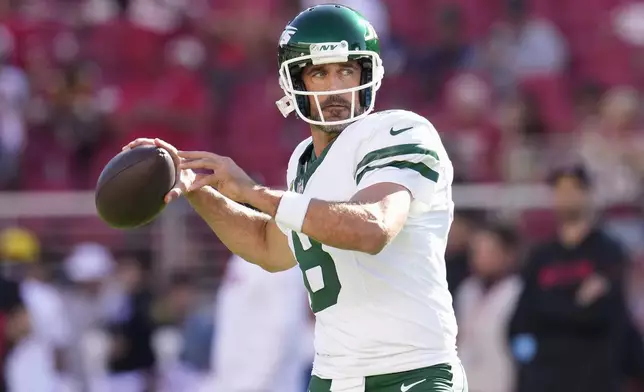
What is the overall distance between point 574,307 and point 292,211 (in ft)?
11.6

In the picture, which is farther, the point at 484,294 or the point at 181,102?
the point at 181,102

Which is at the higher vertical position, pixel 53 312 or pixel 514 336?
pixel 514 336

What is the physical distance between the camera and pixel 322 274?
3.77 meters

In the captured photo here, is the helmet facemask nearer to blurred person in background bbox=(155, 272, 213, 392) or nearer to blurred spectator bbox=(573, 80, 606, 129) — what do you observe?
blurred person in background bbox=(155, 272, 213, 392)

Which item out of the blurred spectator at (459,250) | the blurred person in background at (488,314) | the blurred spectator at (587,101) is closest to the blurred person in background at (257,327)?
the blurred person in background at (488,314)

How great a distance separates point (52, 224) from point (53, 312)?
0.88 metres

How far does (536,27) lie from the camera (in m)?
11.2

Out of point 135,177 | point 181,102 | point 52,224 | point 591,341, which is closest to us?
point 135,177

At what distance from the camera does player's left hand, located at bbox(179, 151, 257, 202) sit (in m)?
3.53

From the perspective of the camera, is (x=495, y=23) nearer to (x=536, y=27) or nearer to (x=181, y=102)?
(x=536, y=27)

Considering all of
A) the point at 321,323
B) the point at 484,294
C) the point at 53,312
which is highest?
the point at 321,323

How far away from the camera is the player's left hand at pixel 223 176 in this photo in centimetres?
353

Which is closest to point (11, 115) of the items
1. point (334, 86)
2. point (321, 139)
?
point (321, 139)

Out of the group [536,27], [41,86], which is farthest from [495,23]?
[41,86]
